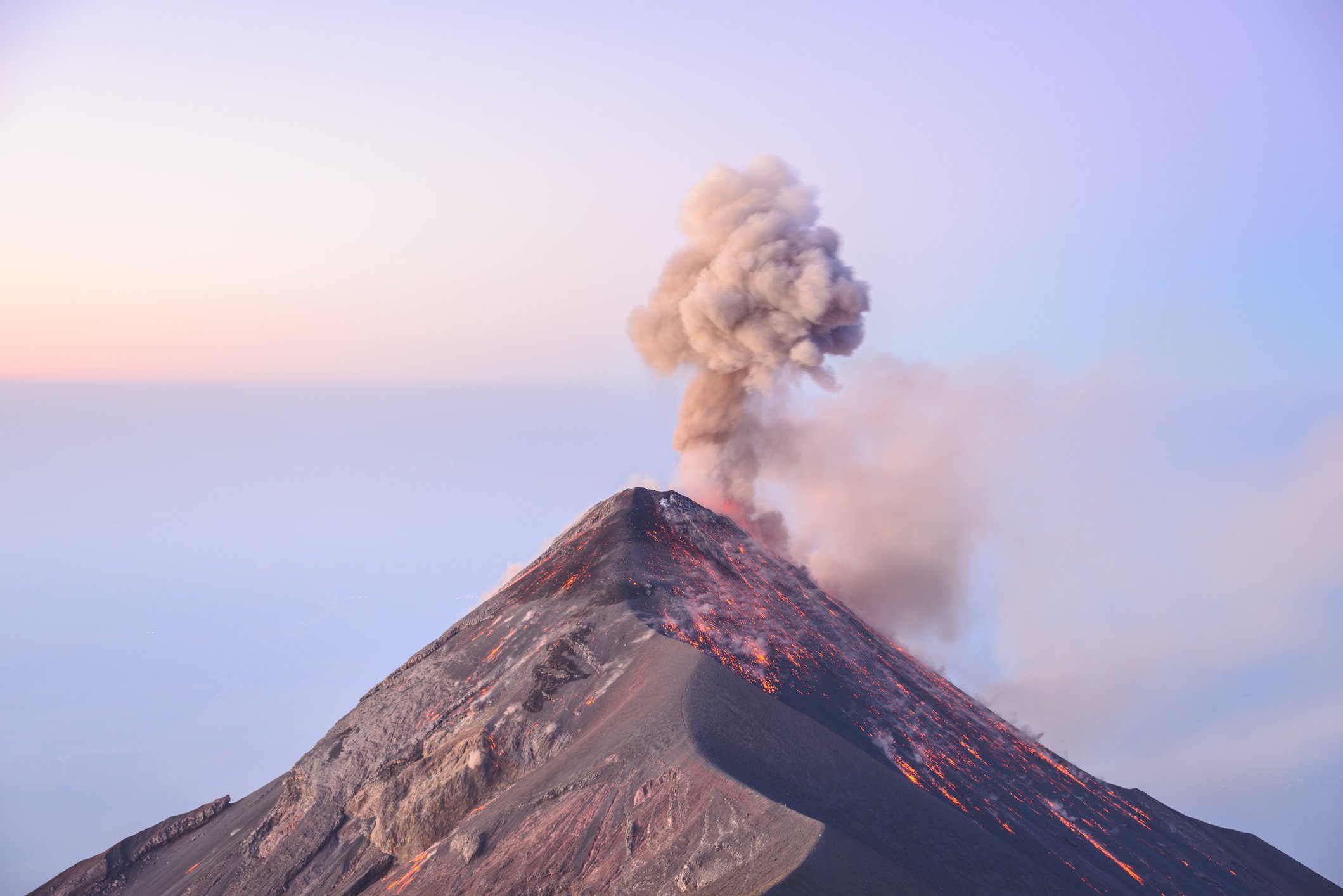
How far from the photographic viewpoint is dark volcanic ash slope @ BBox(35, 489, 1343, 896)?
892 inches

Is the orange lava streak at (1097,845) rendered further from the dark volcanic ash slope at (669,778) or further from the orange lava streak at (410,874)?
the orange lava streak at (410,874)

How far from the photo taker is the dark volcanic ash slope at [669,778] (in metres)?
22.7

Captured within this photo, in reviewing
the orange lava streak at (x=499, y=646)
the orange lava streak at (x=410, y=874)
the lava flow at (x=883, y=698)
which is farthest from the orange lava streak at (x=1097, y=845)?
the orange lava streak at (x=410, y=874)

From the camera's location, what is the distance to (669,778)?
23516mm

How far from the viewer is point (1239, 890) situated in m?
35.7

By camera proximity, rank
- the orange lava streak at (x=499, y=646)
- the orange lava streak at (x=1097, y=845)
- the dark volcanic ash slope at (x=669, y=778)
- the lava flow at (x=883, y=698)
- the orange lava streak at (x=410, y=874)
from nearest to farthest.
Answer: the dark volcanic ash slope at (x=669, y=778) → the orange lava streak at (x=410, y=874) → the lava flow at (x=883, y=698) → the orange lava streak at (x=1097, y=845) → the orange lava streak at (x=499, y=646)

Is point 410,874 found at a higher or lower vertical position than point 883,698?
lower

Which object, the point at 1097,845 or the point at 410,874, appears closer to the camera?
the point at 410,874

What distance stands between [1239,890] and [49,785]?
20408cm

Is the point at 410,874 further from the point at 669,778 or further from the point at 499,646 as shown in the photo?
the point at 499,646

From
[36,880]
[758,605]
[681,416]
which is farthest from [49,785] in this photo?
[758,605]

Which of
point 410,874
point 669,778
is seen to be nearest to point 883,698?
point 669,778

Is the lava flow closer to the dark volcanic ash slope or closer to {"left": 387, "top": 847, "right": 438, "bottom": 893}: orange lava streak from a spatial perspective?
the dark volcanic ash slope

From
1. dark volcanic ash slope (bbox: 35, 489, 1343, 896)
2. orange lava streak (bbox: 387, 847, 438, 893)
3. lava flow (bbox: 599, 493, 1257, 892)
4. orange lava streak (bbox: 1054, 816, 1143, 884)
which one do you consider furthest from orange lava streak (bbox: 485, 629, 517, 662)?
orange lava streak (bbox: 1054, 816, 1143, 884)
